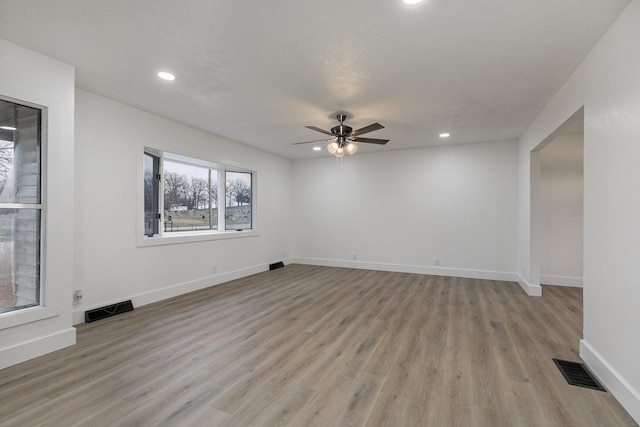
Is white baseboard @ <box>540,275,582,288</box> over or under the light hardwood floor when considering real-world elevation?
over

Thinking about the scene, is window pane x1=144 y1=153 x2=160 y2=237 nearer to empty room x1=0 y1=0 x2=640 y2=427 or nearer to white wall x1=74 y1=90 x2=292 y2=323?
empty room x1=0 y1=0 x2=640 y2=427

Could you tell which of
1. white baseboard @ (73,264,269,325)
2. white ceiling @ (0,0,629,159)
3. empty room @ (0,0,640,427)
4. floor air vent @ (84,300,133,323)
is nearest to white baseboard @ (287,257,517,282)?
empty room @ (0,0,640,427)

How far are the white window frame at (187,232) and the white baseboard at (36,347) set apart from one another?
4.69ft

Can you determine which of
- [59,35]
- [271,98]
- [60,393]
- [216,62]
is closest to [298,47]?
[216,62]

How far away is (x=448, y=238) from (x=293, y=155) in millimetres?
3883

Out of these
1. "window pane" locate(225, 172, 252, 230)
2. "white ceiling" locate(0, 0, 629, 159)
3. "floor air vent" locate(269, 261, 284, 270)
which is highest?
"white ceiling" locate(0, 0, 629, 159)

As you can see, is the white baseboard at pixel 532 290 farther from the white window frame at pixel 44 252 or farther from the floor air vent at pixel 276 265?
the white window frame at pixel 44 252

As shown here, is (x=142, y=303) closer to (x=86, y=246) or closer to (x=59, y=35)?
(x=86, y=246)

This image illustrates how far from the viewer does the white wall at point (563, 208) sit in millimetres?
5016

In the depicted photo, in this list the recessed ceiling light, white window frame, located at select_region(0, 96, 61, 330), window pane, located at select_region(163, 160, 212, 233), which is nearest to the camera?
white window frame, located at select_region(0, 96, 61, 330)

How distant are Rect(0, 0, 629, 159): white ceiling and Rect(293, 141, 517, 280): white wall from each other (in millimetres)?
1900

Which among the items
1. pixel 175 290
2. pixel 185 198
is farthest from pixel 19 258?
pixel 185 198

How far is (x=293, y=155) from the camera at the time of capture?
22.5 ft

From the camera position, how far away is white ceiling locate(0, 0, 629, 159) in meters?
1.99
